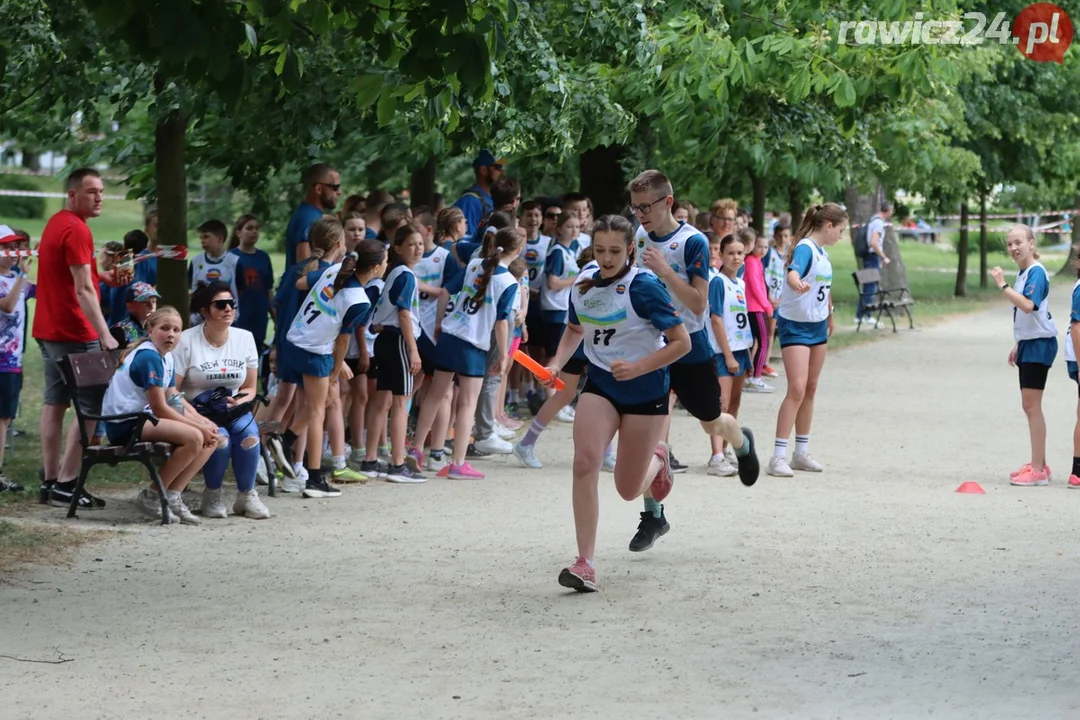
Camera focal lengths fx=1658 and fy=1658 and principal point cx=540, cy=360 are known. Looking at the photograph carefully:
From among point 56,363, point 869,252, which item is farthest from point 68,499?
point 869,252

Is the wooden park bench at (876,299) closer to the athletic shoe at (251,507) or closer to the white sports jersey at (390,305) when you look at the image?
the white sports jersey at (390,305)

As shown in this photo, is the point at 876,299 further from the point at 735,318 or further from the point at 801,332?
the point at 801,332

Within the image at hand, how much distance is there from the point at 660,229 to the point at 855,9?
295 inches

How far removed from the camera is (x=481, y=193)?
1431 cm

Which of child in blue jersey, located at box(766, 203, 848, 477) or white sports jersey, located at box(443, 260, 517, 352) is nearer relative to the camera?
child in blue jersey, located at box(766, 203, 848, 477)

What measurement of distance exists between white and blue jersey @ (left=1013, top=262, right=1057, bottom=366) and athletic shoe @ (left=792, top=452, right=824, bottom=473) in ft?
5.34

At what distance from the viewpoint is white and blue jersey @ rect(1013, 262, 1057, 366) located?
1142 cm

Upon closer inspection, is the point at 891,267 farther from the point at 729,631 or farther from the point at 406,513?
the point at 729,631

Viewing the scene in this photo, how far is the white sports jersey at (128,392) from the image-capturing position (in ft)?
30.8

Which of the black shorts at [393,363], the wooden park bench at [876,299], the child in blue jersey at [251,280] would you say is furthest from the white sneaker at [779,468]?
the wooden park bench at [876,299]

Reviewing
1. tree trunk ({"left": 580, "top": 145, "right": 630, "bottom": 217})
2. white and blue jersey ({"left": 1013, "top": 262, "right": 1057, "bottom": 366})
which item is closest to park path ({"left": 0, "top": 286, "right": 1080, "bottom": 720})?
white and blue jersey ({"left": 1013, "top": 262, "right": 1057, "bottom": 366})

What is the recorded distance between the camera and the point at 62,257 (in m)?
10.1

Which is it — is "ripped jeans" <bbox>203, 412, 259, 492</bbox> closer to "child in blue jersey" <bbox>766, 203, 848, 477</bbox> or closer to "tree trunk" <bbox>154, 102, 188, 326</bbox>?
"tree trunk" <bbox>154, 102, 188, 326</bbox>

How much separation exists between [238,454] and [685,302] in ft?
9.41
